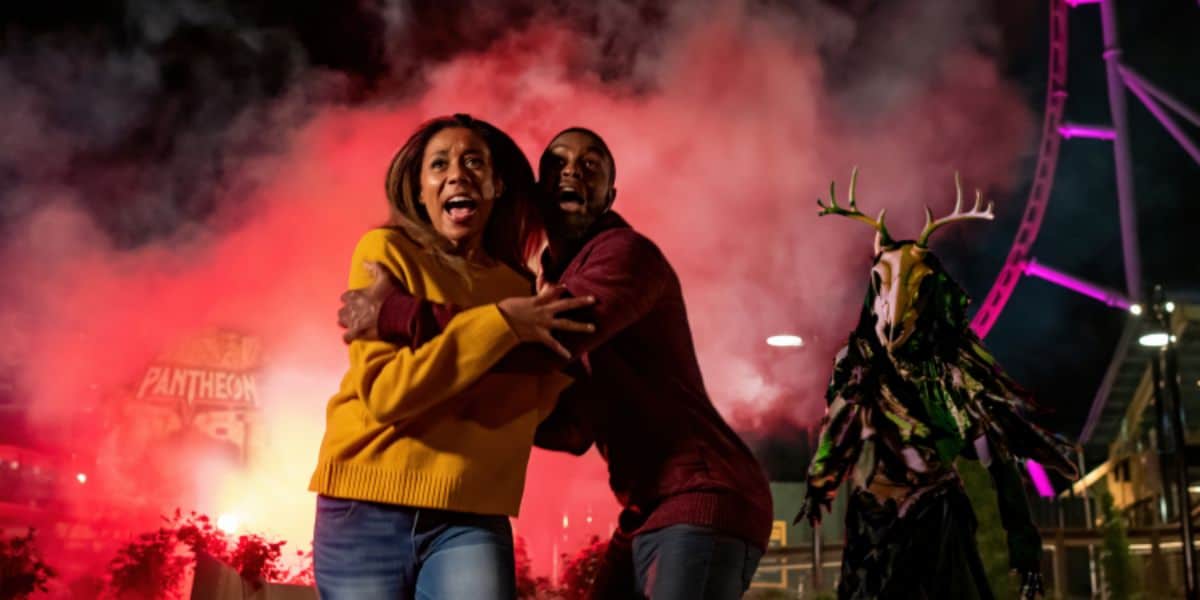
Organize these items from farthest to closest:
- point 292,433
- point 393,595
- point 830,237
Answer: point 830,237, point 292,433, point 393,595

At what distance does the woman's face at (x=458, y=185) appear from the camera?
2027mm

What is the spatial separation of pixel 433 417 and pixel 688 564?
0.51 m

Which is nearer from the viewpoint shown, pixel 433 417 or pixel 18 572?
pixel 433 417

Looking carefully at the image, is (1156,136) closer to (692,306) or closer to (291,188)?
(692,306)

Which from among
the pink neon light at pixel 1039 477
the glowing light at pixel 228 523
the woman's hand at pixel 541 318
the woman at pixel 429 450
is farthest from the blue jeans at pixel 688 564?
the glowing light at pixel 228 523

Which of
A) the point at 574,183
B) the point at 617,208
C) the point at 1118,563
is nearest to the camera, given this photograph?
the point at 574,183

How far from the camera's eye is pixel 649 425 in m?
2.07

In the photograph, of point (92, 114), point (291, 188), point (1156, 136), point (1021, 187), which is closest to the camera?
point (92, 114)

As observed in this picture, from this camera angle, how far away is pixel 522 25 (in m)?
8.89

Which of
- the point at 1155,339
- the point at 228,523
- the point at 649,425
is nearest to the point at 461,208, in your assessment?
the point at 649,425

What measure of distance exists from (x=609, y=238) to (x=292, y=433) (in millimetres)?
7862

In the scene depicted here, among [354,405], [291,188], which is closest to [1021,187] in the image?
[291,188]

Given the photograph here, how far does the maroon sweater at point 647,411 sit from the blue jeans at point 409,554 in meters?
0.34

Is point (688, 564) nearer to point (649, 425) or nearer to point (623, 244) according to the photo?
point (649, 425)
